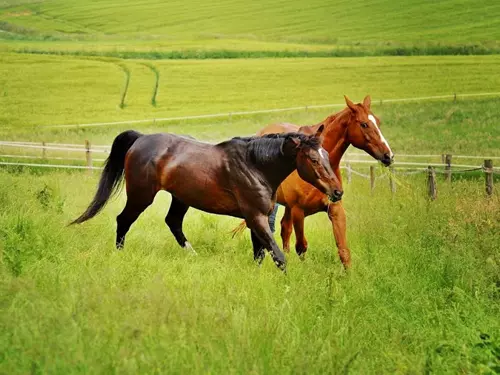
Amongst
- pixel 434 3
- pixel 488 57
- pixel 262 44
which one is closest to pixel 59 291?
pixel 488 57

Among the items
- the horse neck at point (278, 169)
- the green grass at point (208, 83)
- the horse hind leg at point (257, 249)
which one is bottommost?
the green grass at point (208, 83)

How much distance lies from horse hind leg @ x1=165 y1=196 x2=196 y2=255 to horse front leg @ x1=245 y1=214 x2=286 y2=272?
1427 millimetres

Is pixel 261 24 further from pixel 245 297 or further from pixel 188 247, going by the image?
pixel 245 297

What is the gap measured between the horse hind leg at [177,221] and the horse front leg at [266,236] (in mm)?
1427

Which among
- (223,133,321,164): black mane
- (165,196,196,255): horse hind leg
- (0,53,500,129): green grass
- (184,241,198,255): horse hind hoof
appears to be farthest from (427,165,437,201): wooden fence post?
(0,53,500,129): green grass

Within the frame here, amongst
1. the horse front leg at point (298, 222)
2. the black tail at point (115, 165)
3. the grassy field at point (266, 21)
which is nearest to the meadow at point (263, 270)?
the horse front leg at point (298, 222)

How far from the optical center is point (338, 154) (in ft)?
26.2

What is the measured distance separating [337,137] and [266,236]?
1.23 m

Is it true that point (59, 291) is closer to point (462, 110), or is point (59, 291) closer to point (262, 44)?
point (462, 110)

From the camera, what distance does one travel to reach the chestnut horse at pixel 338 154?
7727 millimetres

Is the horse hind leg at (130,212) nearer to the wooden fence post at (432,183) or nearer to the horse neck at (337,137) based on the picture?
the horse neck at (337,137)

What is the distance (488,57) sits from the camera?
27.2 metres

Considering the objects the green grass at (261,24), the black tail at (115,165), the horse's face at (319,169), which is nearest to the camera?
the horse's face at (319,169)

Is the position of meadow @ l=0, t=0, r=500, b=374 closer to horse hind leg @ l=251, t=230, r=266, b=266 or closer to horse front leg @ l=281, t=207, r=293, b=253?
horse hind leg @ l=251, t=230, r=266, b=266
